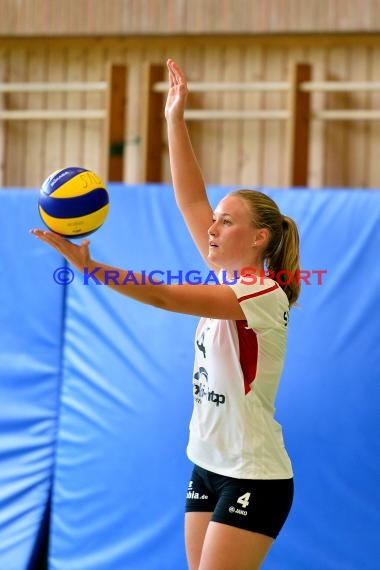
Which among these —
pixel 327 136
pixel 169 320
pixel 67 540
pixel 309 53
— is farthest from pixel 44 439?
pixel 309 53

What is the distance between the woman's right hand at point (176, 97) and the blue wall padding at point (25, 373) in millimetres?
1743

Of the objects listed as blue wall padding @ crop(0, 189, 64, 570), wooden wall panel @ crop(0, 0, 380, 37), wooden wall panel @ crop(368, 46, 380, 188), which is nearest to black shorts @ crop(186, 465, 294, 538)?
blue wall padding @ crop(0, 189, 64, 570)

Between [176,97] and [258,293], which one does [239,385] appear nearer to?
[258,293]

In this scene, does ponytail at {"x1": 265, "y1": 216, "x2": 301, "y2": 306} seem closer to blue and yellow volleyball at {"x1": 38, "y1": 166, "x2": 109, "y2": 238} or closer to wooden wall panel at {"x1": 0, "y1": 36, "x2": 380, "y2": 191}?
blue and yellow volleyball at {"x1": 38, "y1": 166, "x2": 109, "y2": 238}

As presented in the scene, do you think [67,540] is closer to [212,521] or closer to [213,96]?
[212,521]

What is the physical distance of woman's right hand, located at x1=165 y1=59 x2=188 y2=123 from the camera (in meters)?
3.07

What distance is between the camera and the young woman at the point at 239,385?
251 cm

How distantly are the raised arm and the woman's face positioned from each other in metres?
0.32

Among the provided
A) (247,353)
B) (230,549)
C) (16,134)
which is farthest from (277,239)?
(16,134)

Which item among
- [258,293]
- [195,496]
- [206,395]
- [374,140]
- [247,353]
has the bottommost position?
[195,496]

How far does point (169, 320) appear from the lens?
440 cm

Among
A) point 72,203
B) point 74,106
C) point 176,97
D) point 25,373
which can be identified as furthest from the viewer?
point 74,106

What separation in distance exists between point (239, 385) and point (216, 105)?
427 cm

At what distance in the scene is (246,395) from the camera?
2.62 metres
